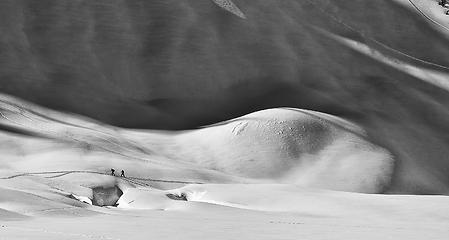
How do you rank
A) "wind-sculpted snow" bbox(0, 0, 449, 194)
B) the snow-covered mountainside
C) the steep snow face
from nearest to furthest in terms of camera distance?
the snow-covered mountainside
the steep snow face
"wind-sculpted snow" bbox(0, 0, 449, 194)

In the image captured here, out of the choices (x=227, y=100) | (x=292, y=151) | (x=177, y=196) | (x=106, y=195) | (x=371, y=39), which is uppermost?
(x=177, y=196)

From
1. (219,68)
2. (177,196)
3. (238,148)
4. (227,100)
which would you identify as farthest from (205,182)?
(219,68)

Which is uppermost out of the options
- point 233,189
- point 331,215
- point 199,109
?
point 331,215

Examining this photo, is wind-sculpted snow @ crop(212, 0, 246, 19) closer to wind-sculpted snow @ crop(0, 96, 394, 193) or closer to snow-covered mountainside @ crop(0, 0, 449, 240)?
snow-covered mountainside @ crop(0, 0, 449, 240)

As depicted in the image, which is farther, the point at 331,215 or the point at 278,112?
the point at 278,112

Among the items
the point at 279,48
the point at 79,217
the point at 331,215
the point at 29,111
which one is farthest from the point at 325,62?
the point at 79,217

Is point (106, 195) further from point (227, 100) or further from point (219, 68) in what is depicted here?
point (219, 68)

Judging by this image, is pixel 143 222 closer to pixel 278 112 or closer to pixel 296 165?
pixel 296 165

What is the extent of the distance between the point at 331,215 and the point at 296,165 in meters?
15.1

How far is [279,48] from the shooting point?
4069cm

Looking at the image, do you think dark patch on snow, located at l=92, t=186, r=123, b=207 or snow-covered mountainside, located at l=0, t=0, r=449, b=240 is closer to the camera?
dark patch on snow, located at l=92, t=186, r=123, b=207

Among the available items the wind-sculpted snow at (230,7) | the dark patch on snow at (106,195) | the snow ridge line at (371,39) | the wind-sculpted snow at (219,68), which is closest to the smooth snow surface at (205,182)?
the dark patch on snow at (106,195)

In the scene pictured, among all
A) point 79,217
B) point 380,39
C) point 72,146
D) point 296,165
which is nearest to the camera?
point 79,217

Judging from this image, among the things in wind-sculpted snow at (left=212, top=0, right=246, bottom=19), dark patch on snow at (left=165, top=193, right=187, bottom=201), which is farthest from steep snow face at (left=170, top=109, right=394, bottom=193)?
dark patch on snow at (left=165, top=193, right=187, bottom=201)
